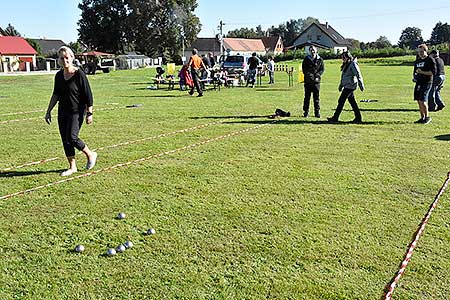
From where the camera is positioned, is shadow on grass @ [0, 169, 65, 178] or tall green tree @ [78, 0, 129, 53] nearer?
shadow on grass @ [0, 169, 65, 178]

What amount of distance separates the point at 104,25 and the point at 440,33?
94299 mm

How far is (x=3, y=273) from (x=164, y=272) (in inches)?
50.3

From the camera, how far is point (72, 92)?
6594 millimetres

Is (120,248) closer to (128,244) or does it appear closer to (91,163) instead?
(128,244)

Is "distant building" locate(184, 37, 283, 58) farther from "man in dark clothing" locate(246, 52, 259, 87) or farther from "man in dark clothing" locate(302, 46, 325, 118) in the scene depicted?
"man in dark clothing" locate(302, 46, 325, 118)

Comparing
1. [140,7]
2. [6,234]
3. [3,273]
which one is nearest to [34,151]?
[6,234]

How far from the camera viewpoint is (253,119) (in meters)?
12.5

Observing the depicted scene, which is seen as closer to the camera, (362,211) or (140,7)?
(362,211)

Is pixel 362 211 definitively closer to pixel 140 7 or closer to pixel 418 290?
pixel 418 290

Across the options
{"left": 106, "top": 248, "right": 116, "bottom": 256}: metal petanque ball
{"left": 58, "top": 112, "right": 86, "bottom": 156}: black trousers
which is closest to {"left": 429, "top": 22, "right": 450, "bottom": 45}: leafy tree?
{"left": 58, "top": 112, "right": 86, "bottom": 156}: black trousers

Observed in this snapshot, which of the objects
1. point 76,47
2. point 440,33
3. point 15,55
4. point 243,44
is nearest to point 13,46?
point 15,55

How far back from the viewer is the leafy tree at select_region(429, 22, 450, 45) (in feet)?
414

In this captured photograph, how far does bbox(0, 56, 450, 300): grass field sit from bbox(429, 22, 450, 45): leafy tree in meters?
128

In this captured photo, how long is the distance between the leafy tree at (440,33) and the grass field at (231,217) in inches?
5036
